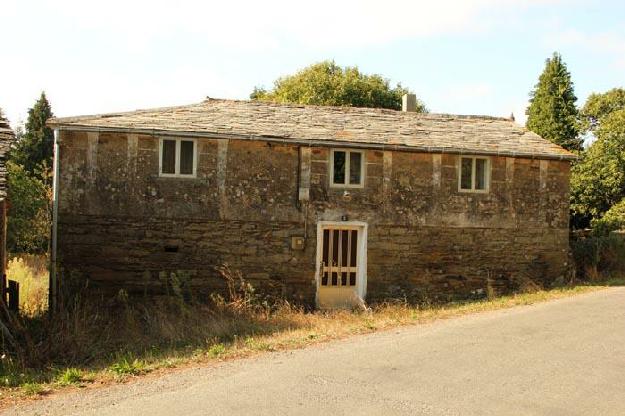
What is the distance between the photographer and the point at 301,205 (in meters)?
15.3

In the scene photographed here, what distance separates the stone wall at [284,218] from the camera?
14.4 metres

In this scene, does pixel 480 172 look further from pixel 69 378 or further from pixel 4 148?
pixel 69 378

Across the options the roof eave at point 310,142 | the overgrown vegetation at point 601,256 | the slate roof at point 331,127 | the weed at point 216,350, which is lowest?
the weed at point 216,350

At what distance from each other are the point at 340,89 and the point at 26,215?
21.0m

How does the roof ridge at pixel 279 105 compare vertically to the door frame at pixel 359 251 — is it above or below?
above

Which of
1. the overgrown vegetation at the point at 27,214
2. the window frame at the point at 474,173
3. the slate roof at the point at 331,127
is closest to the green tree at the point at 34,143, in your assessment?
the overgrown vegetation at the point at 27,214

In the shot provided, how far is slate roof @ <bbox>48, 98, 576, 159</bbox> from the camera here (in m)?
14.8

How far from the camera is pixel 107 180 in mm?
14438

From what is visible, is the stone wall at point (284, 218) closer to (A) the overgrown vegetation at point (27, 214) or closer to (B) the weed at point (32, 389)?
(B) the weed at point (32, 389)

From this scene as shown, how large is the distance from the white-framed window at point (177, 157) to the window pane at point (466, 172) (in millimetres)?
7126

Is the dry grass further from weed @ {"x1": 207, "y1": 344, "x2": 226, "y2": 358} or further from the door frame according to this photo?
the door frame

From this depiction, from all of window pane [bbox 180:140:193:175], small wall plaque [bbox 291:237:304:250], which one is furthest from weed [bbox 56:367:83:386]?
small wall plaque [bbox 291:237:304:250]

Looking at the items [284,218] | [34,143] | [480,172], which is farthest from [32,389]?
[34,143]

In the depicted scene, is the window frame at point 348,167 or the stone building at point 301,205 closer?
the stone building at point 301,205
